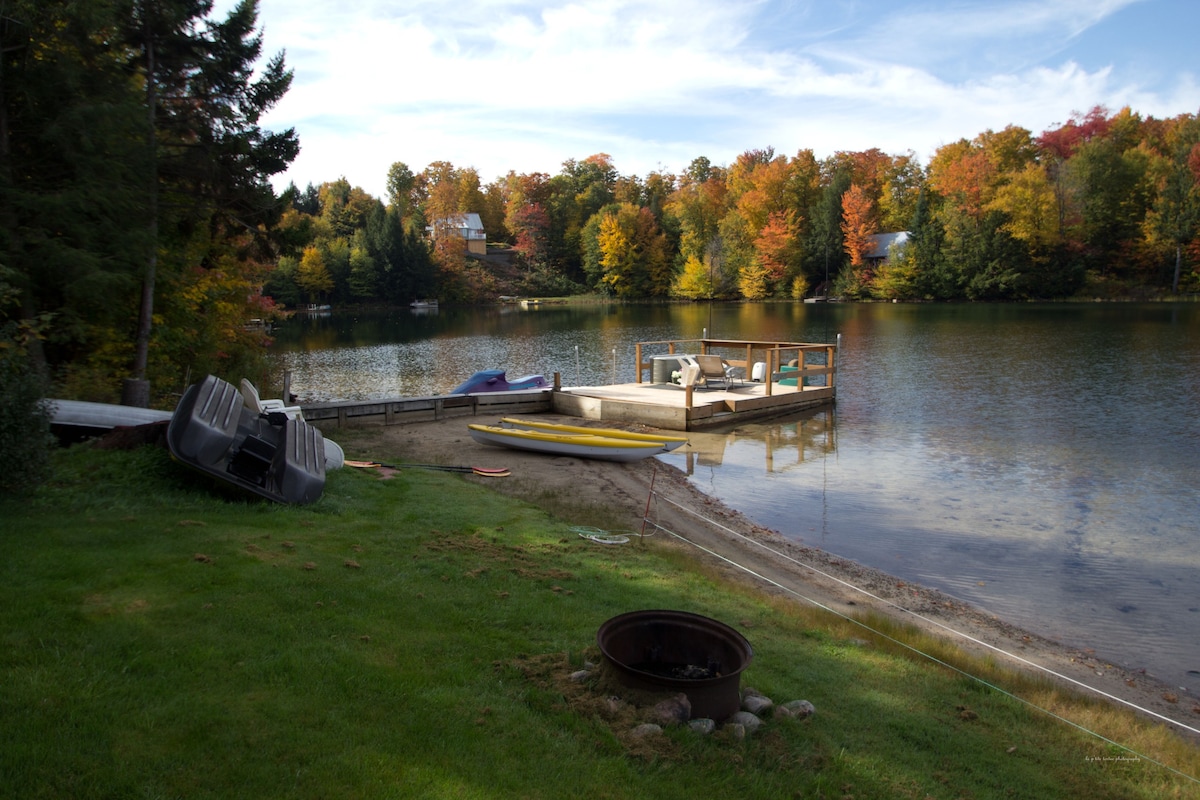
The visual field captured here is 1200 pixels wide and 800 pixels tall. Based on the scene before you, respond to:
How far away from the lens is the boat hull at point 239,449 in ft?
28.6

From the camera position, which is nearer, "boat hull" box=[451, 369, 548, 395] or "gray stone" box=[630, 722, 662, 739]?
"gray stone" box=[630, 722, 662, 739]

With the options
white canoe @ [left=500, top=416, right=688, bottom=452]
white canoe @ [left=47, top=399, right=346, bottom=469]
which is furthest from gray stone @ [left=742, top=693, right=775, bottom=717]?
white canoe @ [left=500, top=416, right=688, bottom=452]

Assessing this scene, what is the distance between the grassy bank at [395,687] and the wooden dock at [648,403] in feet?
37.5

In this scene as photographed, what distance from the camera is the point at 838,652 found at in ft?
23.4

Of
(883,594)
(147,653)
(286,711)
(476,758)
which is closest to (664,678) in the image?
(476,758)

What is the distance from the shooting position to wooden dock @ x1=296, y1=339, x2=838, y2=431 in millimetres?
20016

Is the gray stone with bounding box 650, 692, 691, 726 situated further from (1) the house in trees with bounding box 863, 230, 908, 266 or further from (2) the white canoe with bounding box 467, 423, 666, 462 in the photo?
(1) the house in trees with bounding box 863, 230, 908, 266

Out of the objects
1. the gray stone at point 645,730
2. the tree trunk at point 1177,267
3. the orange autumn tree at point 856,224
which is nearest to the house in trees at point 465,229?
the orange autumn tree at point 856,224

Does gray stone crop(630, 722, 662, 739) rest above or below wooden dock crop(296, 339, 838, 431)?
above

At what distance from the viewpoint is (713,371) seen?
25766 mm

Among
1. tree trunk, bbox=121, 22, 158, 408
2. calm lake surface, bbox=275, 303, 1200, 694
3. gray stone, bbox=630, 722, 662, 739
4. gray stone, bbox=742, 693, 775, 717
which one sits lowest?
calm lake surface, bbox=275, 303, 1200, 694

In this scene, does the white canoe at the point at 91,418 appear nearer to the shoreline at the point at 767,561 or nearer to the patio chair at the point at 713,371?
the shoreline at the point at 767,561

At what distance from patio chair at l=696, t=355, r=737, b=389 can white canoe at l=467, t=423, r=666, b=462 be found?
9.04 m

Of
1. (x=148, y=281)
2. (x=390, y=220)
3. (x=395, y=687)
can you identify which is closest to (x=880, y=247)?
(x=390, y=220)
